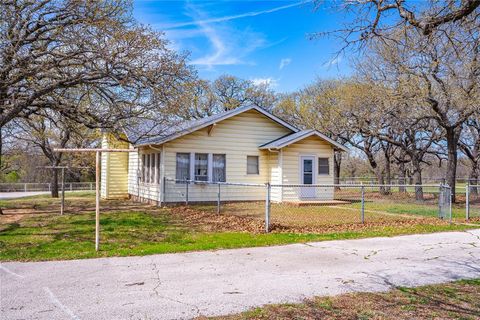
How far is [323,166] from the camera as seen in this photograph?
20.0m

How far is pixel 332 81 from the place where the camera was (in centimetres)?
3522

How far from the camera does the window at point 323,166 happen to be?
1998 cm

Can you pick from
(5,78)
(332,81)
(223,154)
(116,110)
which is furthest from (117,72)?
(332,81)

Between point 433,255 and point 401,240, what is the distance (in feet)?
5.75

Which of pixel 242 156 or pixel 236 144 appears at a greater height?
pixel 236 144

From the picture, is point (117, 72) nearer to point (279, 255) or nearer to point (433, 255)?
point (279, 255)

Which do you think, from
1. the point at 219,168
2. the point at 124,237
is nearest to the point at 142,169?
the point at 219,168

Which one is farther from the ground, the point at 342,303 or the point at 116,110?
the point at 116,110

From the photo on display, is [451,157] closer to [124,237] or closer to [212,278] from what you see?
[124,237]

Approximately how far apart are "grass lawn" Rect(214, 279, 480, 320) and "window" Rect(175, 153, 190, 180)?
13.7m

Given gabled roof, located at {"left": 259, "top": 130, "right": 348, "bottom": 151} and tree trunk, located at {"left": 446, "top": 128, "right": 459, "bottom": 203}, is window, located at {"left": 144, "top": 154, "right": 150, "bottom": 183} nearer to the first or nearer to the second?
gabled roof, located at {"left": 259, "top": 130, "right": 348, "bottom": 151}

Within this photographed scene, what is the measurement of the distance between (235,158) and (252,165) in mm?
1099

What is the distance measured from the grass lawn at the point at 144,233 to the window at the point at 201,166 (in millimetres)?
4410

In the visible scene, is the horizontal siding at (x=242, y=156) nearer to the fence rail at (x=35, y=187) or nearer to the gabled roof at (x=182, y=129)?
the gabled roof at (x=182, y=129)
